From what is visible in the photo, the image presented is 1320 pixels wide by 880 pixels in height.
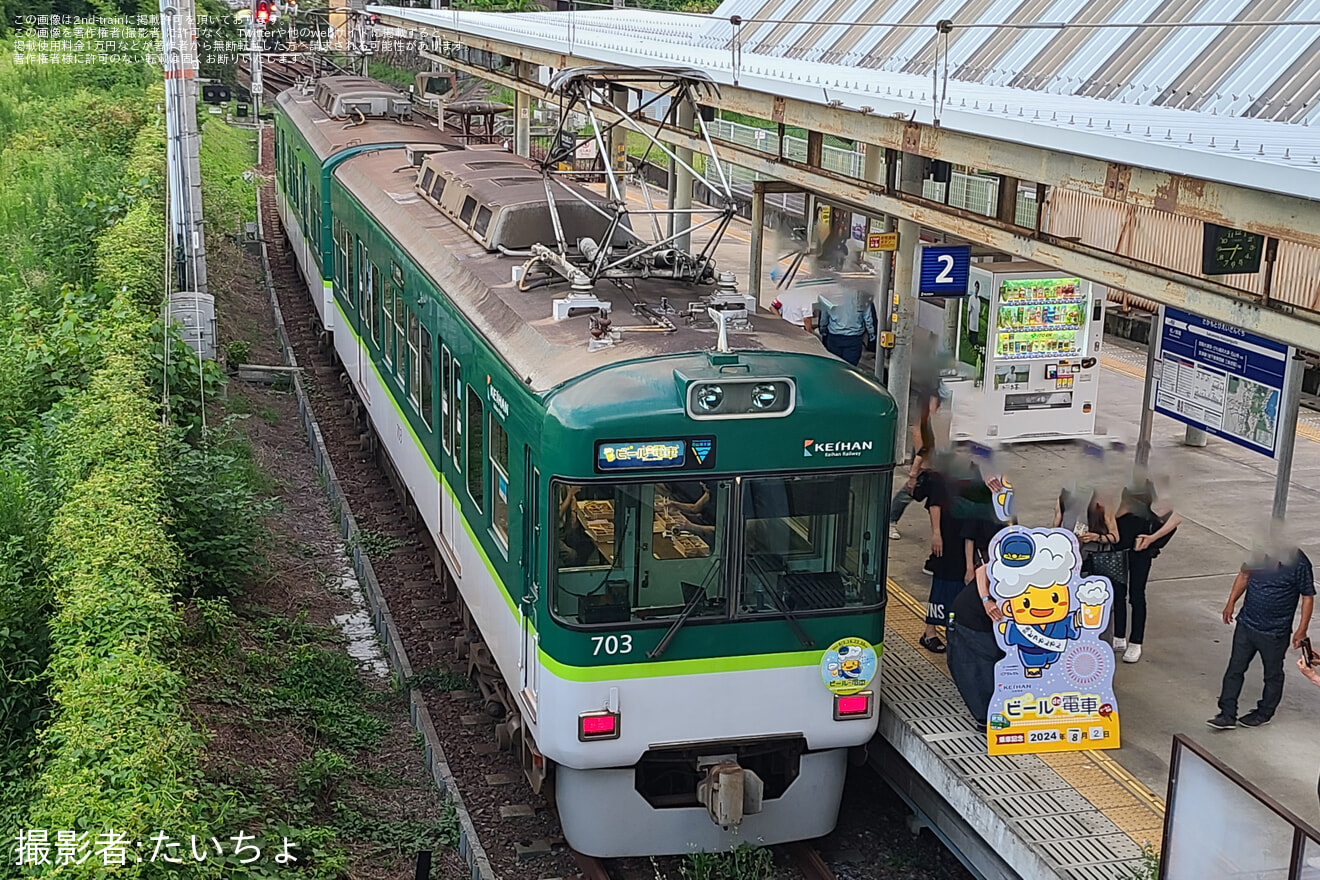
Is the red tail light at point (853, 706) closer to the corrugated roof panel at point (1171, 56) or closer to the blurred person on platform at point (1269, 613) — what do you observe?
the blurred person on platform at point (1269, 613)

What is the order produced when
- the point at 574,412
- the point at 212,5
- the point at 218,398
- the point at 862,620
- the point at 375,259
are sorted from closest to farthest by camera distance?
the point at 574,412, the point at 862,620, the point at 375,259, the point at 218,398, the point at 212,5

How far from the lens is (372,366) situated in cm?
1346

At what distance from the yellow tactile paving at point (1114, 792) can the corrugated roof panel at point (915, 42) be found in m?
6.35

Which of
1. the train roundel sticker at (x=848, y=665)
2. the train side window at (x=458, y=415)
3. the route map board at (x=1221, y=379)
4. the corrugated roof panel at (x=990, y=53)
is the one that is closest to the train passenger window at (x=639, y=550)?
the train roundel sticker at (x=848, y=665)

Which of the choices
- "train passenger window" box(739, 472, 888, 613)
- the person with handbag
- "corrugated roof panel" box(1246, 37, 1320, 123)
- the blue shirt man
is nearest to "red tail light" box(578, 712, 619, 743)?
"train passenger window" box(739, 472, 888, 613)

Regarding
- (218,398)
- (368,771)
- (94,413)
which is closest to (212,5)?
(218,398)

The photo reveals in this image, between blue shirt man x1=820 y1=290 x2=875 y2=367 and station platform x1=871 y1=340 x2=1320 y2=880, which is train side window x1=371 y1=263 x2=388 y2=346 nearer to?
blue shirt man x1=820 y1=290 x2=875 y2=367

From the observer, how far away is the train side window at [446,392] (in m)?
9.64

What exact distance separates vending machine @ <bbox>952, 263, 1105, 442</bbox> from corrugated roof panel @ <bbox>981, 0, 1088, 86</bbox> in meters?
2.20

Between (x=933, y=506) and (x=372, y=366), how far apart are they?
6452mm

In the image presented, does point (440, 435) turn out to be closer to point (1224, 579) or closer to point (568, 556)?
point (568, 556)

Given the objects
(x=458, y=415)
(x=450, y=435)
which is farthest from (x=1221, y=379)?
(x=450, y=435)

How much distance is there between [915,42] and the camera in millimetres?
12234

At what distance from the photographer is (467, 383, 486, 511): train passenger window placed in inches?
343
